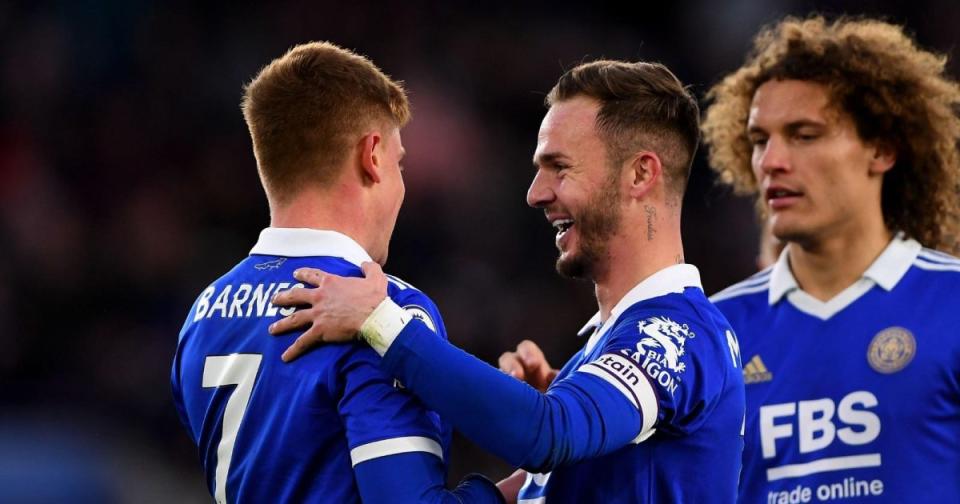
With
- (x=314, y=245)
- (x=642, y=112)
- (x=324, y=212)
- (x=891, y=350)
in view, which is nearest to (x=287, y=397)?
(x=314, y=245)

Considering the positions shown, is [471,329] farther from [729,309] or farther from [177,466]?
[729,309]

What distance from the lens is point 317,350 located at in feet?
9.59

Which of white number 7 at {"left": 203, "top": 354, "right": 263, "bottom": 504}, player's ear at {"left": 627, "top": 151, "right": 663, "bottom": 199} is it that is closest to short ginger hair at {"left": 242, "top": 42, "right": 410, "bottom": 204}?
white number 7 at {"left": 203, "top": 354, "right": 263, "bottom": 504}

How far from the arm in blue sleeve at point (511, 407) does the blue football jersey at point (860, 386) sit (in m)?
1.53

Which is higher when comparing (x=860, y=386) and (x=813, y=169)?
(x=813, y=169)

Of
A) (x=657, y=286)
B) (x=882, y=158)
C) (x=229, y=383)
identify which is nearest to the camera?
(x=229, y=383)

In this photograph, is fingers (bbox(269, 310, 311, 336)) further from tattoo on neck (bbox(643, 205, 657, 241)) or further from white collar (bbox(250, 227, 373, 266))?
tattoo on neck (bbox(643, 205, 657, 241))

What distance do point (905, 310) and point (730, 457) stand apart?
4.72 feet

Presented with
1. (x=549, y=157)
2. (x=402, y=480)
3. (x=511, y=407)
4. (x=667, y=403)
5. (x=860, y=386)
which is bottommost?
(x=402, y=480)

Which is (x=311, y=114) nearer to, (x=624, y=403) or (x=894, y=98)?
(x=624, y=403)

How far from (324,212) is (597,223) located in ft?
2.49

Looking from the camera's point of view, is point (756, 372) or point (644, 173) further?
point (756, 372)

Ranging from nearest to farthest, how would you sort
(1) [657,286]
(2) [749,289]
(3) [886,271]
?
1. (1) [657,286]
2. (3) [886,271]
3. (2) [749,289]

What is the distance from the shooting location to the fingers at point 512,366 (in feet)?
12.8
